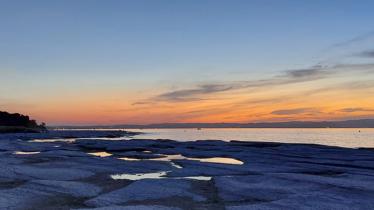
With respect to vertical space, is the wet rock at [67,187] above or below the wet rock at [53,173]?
below

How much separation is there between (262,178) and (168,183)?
4.19 m

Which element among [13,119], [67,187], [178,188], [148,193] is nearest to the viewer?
[148,193]

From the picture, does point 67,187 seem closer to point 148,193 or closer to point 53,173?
point 148,193

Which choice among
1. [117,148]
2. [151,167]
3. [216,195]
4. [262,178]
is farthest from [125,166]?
[117,148]

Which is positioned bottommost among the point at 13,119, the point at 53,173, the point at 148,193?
the point at 148,193

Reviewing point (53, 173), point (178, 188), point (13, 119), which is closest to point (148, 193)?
point (178, 188)

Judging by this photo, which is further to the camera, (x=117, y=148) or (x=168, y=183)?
(x=117, y=148)

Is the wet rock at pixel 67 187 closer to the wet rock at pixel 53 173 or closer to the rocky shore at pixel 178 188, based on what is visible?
the rocky shore at pixel 178 188

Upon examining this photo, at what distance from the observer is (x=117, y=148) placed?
138 ft

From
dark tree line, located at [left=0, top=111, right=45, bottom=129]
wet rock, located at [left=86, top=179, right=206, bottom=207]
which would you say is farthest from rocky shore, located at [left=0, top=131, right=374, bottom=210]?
dark tree line, located at [left=0, top=111, right=45, bottom=129]

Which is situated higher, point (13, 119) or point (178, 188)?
point (13, 119)

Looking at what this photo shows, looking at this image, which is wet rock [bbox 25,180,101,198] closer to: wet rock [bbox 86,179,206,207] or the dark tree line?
wet rock [bbox 86,179,206,207]

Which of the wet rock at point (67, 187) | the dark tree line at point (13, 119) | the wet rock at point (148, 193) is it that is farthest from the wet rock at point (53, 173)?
the dark tree line at point (13, 119)

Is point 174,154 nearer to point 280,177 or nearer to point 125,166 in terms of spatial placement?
point 125,166
